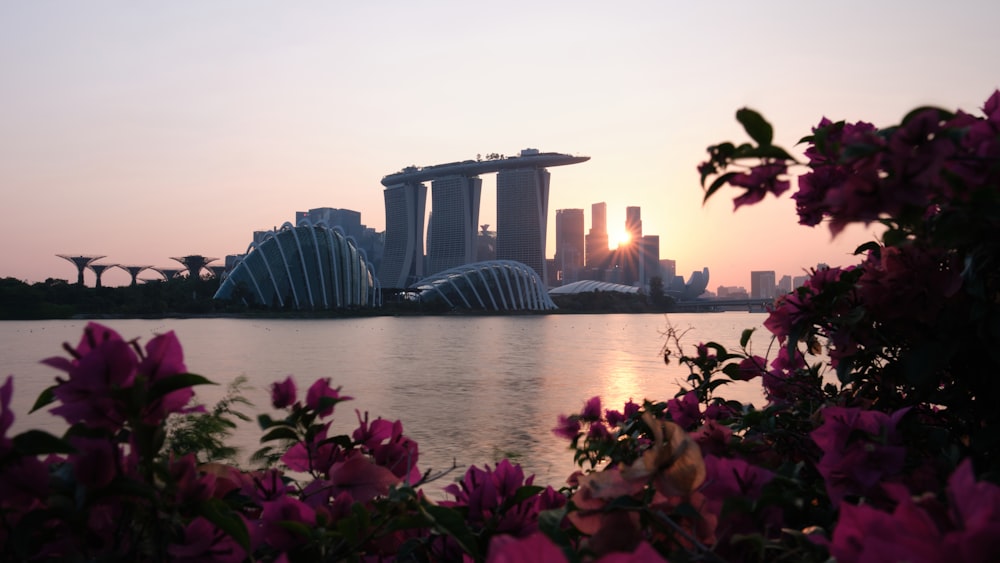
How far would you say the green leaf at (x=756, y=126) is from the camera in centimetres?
79

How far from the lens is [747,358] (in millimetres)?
1712

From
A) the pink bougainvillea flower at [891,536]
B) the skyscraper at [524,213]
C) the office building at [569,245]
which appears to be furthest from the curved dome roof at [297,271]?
the office building at [569,245]

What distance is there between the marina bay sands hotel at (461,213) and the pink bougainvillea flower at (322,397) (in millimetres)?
76350

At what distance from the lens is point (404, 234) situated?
81.8 metres

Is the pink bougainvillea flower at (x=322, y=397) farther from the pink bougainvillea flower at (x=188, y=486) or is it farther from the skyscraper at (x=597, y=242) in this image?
the skyscraper at (x=597, y=242)

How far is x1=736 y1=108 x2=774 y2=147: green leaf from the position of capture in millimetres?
792

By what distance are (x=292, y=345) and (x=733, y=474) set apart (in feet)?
65.7

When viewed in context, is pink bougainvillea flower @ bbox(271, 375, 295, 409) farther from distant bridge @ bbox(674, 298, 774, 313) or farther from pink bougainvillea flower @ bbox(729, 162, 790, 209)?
distant bridge @ bbox(674, 298, 774, 313)

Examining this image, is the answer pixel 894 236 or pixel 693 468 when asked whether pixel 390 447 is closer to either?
pixel 693 468

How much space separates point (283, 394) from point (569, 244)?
384ft

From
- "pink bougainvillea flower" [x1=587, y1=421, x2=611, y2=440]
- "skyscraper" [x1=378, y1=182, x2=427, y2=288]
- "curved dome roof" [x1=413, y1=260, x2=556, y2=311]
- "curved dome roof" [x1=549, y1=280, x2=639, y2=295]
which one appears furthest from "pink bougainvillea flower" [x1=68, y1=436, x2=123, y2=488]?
"skyscraper" [x1=378, y1=182, x2=427, y2=288]

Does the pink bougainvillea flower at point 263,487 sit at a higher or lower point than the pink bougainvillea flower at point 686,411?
lower

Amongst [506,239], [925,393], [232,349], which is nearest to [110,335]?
[925,393]

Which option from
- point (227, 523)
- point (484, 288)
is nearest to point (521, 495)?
point (227, 523)
